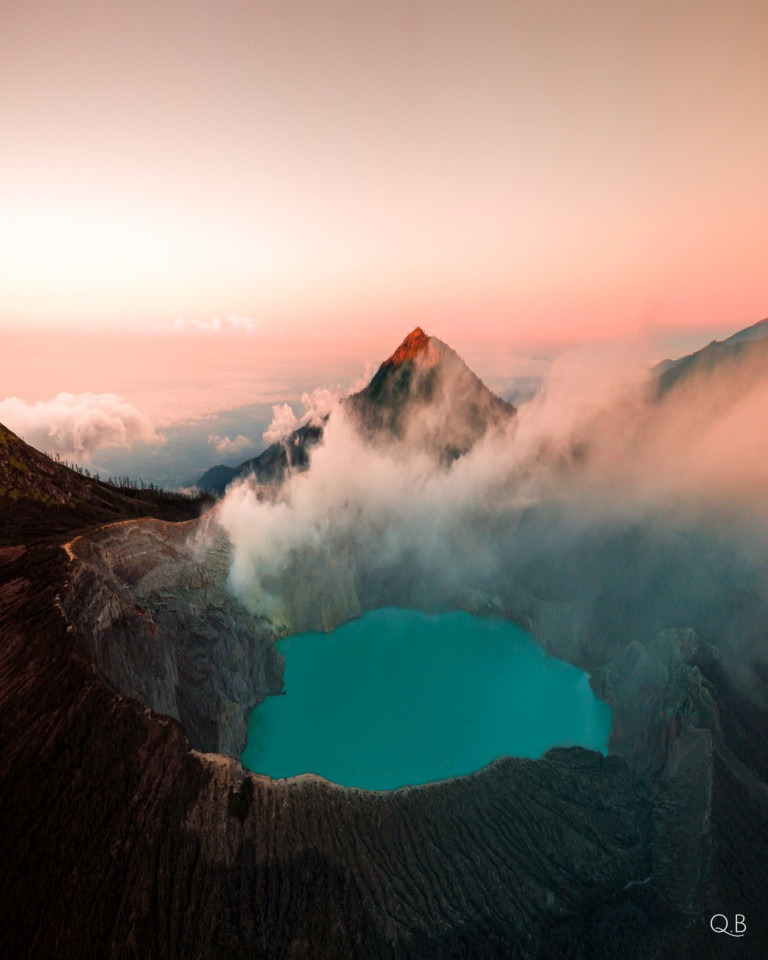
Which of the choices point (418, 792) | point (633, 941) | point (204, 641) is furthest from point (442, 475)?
point (633, 941)

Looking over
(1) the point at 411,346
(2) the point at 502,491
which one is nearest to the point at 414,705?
(2) the point at 502,491

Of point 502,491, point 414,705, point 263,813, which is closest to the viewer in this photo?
point 263,813

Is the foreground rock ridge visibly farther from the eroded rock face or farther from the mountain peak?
the mountain peak

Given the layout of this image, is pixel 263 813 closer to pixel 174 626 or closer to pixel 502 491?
pixel 174 626

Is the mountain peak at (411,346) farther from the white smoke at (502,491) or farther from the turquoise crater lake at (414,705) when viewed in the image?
the turquoise crater lake at (414,705)

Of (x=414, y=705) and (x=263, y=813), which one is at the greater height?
(x=263, y=813)

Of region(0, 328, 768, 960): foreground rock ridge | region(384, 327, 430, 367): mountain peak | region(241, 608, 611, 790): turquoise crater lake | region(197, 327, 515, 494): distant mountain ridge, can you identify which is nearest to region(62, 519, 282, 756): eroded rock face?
region(0, 328, 768, 960): foreground rock ridge

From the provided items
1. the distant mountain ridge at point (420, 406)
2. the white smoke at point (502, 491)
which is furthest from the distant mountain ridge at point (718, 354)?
the distant mountain ridge at point (420, 406)
